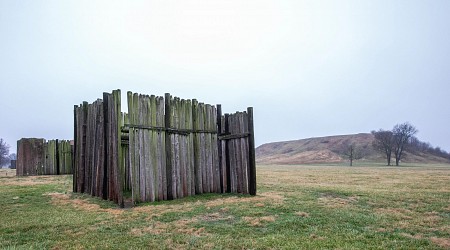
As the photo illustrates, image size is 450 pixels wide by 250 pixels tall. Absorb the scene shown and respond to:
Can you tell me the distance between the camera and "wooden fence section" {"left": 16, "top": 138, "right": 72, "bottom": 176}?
2209 cm

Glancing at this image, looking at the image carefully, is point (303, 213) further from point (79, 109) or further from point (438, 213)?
point (79, 109)

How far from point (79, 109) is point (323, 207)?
10.4m

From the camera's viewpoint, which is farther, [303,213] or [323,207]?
[323,207]

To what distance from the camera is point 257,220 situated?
737cm

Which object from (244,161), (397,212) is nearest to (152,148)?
(244,161)

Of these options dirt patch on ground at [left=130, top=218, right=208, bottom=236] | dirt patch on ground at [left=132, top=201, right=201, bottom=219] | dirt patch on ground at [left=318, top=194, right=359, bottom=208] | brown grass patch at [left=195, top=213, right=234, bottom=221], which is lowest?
dirt patch on ground at [left=318, top=194, right=359, bottom=208]

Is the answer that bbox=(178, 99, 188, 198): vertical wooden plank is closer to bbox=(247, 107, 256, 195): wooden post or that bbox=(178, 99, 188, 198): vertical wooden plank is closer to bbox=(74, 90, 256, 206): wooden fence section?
bbox=(74, 90, 256, 206): wooden fence section

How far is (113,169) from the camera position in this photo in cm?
1032

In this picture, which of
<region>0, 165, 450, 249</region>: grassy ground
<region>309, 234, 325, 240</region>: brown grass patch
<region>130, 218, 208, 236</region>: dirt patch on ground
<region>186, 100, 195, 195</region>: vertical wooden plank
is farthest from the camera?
<region>186, 100, 195, 195</region>: vertical wooden plank

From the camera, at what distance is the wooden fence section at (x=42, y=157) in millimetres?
22094

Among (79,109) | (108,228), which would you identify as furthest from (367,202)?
(79,109)

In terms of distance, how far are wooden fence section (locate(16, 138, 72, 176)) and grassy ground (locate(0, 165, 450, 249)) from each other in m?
12.6

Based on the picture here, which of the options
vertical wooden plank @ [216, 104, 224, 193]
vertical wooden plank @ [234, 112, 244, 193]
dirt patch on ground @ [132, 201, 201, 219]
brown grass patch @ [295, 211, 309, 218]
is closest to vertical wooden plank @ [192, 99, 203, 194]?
vertical wooden plank @ [216, 104, 224, 193]

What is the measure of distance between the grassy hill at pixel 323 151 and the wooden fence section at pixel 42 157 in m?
71.9
